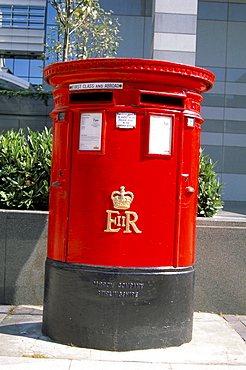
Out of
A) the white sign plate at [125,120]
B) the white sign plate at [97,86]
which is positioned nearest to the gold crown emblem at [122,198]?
the white sign plate at [125,120]

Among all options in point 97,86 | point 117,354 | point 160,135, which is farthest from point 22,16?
point 117,354

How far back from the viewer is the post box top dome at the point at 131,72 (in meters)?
3.98

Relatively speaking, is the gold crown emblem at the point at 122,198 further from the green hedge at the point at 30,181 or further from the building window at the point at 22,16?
the building window at the point at 22,16

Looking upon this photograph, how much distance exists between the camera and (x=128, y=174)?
4.09m

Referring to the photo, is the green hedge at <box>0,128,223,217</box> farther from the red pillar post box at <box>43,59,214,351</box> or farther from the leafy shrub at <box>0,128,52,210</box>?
the red pillar post box at <box>43,59,214,351</box>

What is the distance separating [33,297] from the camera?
18.4 feet

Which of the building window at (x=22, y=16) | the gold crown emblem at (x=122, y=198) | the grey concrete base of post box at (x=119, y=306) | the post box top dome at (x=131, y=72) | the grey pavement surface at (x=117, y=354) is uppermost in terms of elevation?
the building window at (x=22, y=16)

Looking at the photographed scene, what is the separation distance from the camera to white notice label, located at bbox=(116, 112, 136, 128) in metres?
4.05

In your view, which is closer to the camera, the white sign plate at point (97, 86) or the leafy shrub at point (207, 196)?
the white sign plate at point (97, 86)

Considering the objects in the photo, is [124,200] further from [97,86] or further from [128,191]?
[97,86]

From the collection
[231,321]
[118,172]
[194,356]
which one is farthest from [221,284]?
[118,172]

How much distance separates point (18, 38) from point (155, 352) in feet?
119

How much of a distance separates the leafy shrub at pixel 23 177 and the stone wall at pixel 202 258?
0.27m

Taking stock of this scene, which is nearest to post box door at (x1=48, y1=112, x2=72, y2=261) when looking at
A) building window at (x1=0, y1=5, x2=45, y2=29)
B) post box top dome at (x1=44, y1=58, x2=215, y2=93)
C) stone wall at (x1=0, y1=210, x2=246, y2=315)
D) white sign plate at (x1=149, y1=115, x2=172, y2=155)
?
post box top dome at (x1=44, y1=58, x2=215, y2=93)
